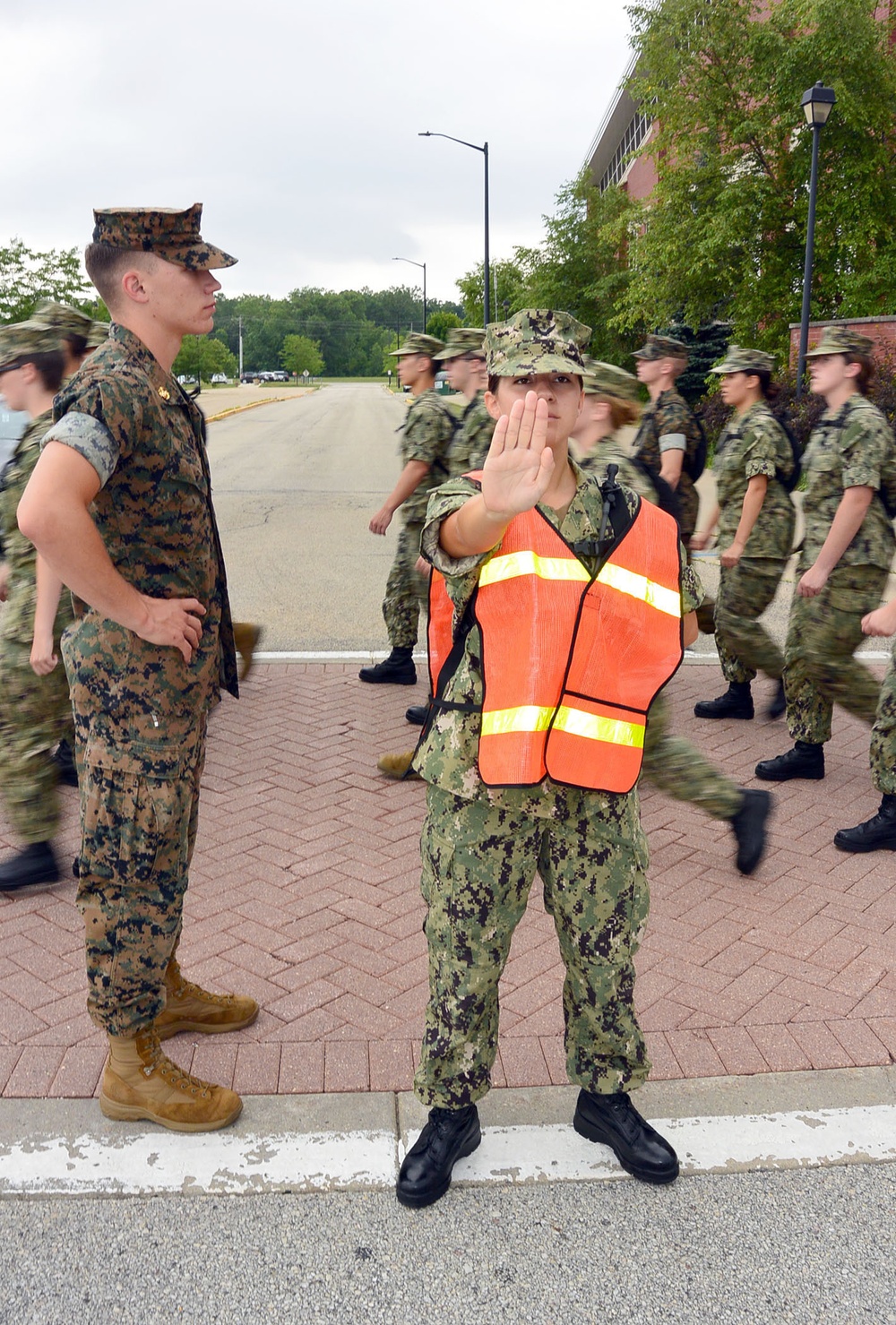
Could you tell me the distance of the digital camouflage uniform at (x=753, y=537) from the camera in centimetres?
603

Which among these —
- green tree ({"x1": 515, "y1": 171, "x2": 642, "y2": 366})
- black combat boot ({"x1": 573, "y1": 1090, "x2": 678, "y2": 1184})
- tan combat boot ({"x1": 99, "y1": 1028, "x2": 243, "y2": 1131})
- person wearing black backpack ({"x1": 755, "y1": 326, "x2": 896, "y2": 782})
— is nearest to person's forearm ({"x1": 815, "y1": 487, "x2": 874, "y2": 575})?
person wearing black backpack ({"x1": 755, "y1": 326, "x2": 896, "y2": 782})

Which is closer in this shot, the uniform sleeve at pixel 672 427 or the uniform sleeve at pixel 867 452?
the uniform sleeve at pixel 867 452

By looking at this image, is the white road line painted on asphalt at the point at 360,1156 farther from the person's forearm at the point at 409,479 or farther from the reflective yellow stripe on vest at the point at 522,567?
the person's forearm at the point at 409,479

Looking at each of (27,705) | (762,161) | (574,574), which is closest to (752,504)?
(27,705)

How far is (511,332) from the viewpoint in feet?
7.95

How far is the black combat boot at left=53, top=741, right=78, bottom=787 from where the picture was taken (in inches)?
212

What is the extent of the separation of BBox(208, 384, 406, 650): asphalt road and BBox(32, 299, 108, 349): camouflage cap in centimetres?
374

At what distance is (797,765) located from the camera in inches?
219

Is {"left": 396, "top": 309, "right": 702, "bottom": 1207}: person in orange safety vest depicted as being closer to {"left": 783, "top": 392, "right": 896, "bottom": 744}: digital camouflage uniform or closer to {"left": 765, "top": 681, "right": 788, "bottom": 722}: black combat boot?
{"left": 783, "top": 392, "right": 896, "bottom": 744}: digital camouflage uniform

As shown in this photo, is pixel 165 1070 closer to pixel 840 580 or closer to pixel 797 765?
pixel 797 765

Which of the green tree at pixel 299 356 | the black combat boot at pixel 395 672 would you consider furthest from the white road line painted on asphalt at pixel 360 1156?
the green tree at pixel 299 356

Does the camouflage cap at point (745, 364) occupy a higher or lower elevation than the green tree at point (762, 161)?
lower

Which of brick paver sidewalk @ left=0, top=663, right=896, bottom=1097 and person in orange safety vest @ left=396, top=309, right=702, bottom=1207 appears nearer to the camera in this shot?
person in orange safety vest @ left=396, top=309, right=702, bottom=1207

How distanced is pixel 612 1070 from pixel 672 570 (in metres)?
1.24
